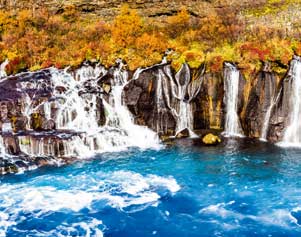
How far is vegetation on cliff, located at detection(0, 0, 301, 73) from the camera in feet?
177

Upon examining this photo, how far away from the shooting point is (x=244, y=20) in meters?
67.9

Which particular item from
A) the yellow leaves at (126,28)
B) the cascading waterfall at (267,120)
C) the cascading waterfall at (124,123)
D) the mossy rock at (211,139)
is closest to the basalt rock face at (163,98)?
the cascading waterfall at (124,123)

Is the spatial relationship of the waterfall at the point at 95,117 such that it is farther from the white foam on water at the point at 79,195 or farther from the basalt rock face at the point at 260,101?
the basalt rock face at the point at 260,101

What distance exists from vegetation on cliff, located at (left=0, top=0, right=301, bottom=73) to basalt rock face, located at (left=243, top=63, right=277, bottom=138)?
1.43 m

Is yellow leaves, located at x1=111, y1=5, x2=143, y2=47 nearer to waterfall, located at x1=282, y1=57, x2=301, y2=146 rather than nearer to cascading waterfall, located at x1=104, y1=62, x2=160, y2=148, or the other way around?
cascading waterfall, located at x1=104, y1=62, x2=160, y2=148

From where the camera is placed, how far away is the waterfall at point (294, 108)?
46719mm

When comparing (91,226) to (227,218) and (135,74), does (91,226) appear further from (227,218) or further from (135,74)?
(135,74)

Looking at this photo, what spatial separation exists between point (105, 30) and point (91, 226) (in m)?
43.1

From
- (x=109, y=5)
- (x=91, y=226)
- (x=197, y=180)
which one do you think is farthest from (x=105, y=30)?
(x=91, y=226)

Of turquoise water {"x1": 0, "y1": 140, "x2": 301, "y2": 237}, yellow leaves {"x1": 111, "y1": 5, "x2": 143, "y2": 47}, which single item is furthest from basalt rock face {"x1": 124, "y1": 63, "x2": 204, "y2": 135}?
yellow leaves {"x1": 111, "y1": 5, "x2": 143, "y2": 47}

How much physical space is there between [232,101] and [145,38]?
675 inches

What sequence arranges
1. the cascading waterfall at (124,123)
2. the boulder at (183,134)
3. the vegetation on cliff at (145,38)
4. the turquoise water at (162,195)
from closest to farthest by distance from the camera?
the turquoise water at (162,195) < the cascading waterfall at (124,123) < the boulder at (183,134) < the vegetation on cliff at (145,38)

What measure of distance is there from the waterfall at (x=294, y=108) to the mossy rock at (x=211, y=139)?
23.0 ft

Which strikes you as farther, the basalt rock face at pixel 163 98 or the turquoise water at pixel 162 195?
the basalt rock face at pixel 163 98
